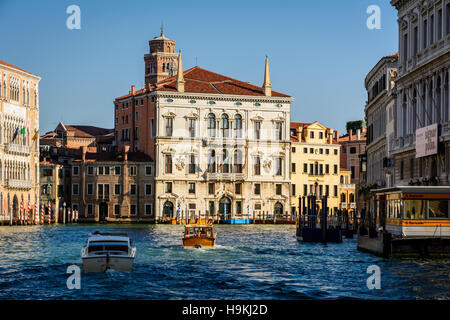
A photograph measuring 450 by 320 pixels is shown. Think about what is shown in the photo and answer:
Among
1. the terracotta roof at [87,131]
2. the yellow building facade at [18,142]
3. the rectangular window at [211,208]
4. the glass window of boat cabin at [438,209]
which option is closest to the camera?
the glass window of boat cabin at [438,209]

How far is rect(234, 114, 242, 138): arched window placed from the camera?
3450 inches

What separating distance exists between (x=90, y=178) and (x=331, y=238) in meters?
44.3

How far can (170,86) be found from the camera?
8800cm

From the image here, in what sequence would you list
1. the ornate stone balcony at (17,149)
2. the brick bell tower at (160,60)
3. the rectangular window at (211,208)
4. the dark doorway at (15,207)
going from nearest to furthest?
the ornate stone balcony at (17,149) < the dark doorway at (15,207) < the rectangular window at (211,208) < the brick bell tower at (160,60)

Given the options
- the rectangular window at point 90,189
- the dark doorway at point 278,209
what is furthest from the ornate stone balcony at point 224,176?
the rectangular window at point 90,189

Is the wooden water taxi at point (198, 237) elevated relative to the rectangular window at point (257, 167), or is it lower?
lower

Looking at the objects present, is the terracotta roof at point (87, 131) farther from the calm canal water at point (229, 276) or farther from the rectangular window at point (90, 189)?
the calm canal water at point (229, 276)

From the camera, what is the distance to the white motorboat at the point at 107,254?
26.0m

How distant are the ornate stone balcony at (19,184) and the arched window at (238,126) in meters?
20.4

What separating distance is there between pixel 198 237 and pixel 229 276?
1307 centimetres

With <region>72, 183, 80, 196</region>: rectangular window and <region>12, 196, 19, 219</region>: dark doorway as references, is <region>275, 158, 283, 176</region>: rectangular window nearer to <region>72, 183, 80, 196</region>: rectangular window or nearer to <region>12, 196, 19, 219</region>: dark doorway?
<region>72, 183, 80, 196</region>: rectangular window

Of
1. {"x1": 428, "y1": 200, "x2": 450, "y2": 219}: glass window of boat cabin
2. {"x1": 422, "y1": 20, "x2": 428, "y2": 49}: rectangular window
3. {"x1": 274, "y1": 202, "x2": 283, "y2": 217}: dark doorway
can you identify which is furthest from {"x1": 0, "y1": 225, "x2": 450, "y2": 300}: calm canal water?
{"x1": 274, "y1": 202, "x2": 283, "y2": 217}: dark doorway
